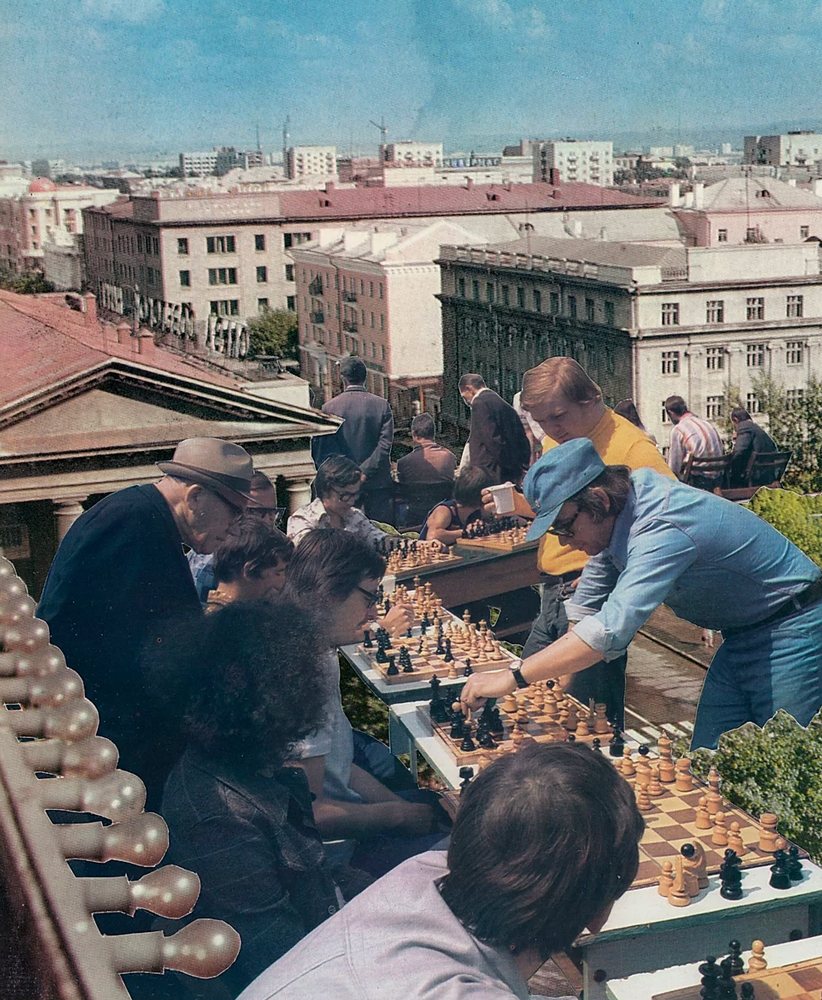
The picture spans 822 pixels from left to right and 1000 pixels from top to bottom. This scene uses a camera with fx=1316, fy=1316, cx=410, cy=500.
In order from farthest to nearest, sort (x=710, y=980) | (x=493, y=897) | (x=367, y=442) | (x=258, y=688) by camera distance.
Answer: (x=367, y=442) → (x=258, y=688) → (x=710, y=980) → (x=493, y=897)

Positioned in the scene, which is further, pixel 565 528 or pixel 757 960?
pixel 565 528

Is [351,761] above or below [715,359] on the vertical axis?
below

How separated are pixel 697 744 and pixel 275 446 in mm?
1413

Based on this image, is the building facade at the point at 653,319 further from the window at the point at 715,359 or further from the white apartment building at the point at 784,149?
the white apartment building at the point at 784,149

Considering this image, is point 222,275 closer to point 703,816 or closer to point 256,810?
point 256,810

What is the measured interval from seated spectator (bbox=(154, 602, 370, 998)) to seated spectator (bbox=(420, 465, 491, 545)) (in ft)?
4.21

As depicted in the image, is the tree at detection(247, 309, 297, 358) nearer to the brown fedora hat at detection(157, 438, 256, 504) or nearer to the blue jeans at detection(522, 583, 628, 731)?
the brown fedora hat at detection(157, 438, 256, 504)

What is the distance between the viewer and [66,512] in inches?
144

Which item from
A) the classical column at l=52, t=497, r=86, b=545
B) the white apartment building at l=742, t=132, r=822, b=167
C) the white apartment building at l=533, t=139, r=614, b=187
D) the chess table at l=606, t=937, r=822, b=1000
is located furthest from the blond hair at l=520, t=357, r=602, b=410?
the chess table at l=606, t=937, r=822, b=1000

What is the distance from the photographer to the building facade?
3.38 meters

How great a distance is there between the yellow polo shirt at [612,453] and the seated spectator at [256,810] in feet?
3.04

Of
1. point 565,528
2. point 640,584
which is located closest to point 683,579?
point 640,584

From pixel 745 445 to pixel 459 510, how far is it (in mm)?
834

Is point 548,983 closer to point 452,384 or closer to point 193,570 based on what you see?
point 193,570
